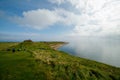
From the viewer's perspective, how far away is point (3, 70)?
22547mm

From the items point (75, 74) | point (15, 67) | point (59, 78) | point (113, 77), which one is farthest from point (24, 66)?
point (113, 77)

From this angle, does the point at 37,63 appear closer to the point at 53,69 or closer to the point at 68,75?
the point at 53,69

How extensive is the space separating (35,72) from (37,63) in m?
4.12

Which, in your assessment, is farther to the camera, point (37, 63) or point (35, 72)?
point (37, 63)

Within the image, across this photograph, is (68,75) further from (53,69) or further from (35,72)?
(35,72)

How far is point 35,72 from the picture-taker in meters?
22.7

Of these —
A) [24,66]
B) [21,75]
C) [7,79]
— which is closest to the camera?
[7,79]

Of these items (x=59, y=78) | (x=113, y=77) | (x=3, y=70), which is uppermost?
(x=3, y=70)

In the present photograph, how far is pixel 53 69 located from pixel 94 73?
31.0 ft

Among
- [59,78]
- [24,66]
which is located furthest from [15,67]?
[59,78]

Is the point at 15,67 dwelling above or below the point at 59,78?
above

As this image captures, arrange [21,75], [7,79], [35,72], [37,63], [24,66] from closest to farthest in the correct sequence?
[7,79] < [21,75] < [35,72] < [24,66] < [37,63]

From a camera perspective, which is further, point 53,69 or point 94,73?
point 94,73

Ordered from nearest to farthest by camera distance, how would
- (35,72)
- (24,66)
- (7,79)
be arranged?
1. (7,79)
2. (35,72)
3. (24,66)
